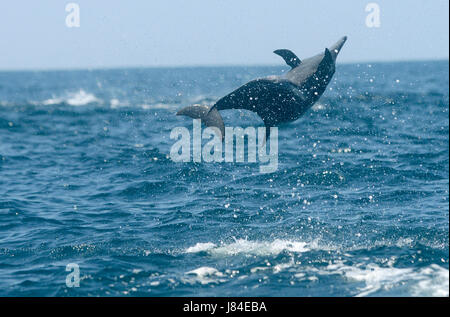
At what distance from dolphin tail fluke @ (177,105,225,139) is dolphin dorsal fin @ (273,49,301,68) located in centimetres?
275

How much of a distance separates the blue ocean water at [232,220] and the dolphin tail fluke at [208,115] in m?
3.21

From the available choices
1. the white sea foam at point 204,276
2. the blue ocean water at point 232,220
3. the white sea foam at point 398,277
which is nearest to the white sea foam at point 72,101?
the blue ocean water at point 232,220

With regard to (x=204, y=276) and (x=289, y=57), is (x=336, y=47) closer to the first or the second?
(x=289, y=57)

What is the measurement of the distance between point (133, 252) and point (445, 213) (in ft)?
31.8

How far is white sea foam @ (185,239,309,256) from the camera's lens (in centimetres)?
1459

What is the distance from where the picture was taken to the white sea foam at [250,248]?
14586 millimetres

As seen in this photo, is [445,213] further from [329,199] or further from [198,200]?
[198,200]

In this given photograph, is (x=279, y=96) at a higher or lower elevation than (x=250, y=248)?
higher

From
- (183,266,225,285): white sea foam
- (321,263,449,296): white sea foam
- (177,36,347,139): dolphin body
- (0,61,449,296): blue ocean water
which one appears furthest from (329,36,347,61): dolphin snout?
(183,266,225,285): white sea foam

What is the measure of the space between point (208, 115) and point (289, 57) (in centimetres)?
309

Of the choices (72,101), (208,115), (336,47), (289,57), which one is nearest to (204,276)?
(208,115)

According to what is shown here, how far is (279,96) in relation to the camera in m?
15.2

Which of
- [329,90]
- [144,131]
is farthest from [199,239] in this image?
[329,90]
